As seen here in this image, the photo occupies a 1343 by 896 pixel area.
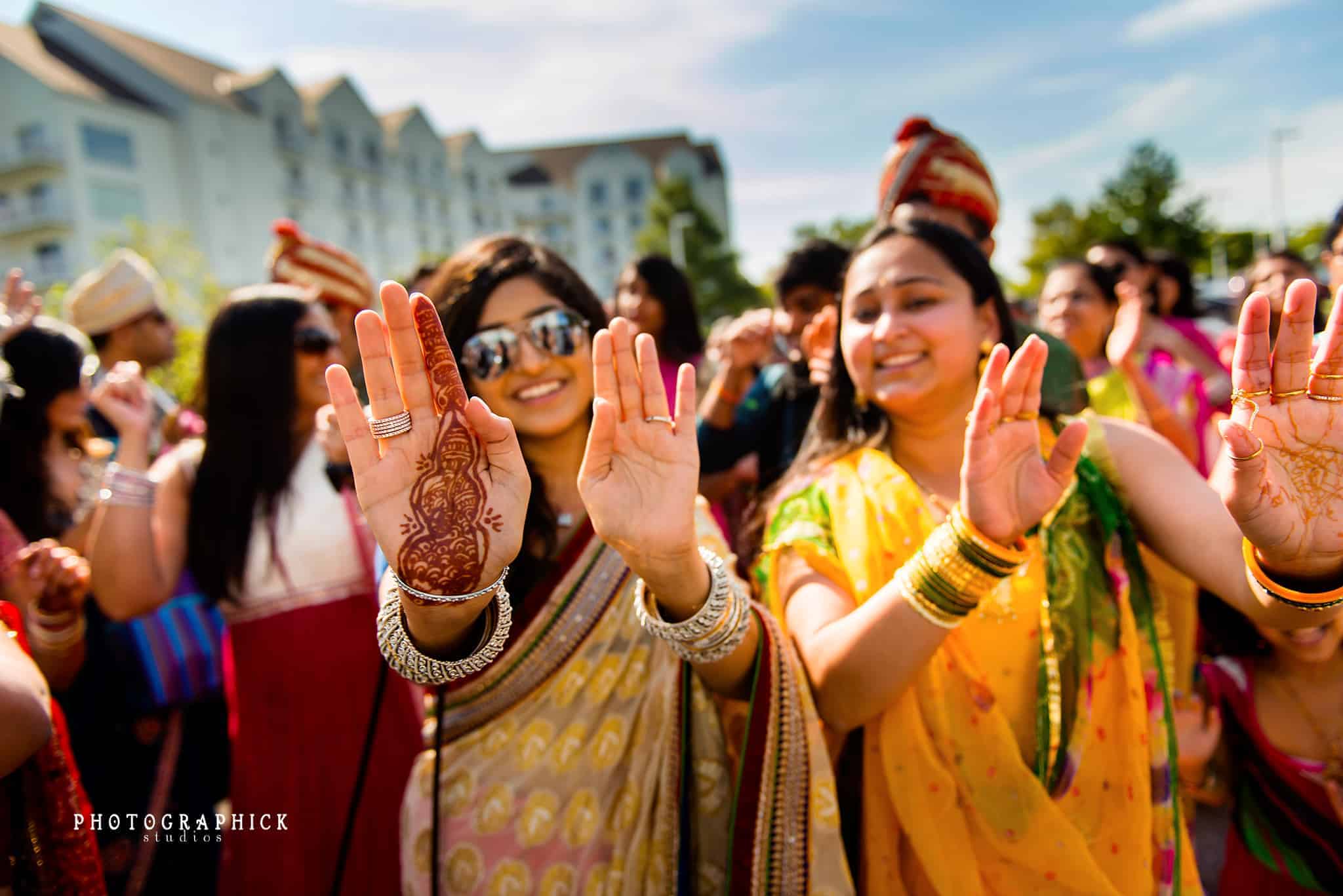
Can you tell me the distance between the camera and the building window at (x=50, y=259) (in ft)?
75.5

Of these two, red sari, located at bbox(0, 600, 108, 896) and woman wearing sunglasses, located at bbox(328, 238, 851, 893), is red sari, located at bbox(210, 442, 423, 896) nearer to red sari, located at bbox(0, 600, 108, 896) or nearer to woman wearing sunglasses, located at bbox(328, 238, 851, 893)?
woman wearing sunglasses, located at bbox(328, 238, 851, 893)

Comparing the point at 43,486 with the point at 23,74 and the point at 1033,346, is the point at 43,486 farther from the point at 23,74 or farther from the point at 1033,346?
the point at 23,74

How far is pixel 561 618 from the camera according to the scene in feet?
4.99

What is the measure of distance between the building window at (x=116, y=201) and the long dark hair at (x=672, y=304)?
992 inches

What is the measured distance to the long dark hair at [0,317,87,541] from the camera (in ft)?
7.53

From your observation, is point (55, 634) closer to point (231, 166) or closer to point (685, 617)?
point (685, 617)

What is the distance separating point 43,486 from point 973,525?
2.61 metres

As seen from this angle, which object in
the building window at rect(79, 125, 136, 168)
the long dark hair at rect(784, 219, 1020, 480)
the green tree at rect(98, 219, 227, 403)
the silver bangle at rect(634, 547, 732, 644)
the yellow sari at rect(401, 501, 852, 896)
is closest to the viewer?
the silver bangle at rect(634, 547, 732, 644)

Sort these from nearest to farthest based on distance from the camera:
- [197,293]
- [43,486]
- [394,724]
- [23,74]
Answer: [394,724]
[43,486]
[197,293]
[23,74]

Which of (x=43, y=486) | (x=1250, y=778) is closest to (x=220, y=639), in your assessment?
(x=43, y=486)

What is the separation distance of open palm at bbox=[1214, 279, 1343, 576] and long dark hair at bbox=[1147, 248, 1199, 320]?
14.8 ft

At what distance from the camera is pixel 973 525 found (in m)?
1.28

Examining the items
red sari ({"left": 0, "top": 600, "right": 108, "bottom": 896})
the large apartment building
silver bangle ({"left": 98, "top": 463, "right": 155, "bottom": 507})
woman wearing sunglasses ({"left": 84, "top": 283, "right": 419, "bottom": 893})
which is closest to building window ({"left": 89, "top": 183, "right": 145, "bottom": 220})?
the large apartment building

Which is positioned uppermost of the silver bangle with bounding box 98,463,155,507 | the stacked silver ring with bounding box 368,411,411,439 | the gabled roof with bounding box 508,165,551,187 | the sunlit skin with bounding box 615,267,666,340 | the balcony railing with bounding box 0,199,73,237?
the gabled roof with bounding box 508,165,551,187
